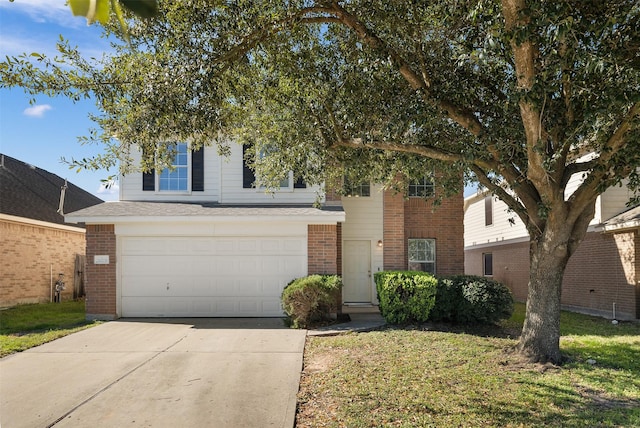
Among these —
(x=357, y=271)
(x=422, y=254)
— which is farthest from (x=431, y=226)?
(x=357, y=271)

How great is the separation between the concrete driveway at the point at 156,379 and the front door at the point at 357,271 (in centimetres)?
431

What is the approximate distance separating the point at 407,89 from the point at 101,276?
9.26 metres

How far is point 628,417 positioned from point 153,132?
23.7 ft

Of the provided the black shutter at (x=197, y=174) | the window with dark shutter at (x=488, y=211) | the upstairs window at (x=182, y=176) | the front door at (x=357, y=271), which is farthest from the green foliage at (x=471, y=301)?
the window with dark shutter at (x=488, y=211)

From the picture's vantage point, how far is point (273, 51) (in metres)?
7.81

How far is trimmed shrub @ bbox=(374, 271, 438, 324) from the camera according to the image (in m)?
10.9

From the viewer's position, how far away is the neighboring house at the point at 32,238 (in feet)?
49.4

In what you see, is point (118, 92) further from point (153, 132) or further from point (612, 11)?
point (612, 11)

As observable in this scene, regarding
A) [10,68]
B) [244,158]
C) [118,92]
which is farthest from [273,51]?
[244,158]

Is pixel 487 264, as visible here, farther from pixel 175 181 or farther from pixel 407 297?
pixel 175 181

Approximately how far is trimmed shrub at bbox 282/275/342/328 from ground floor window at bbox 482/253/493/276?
537 inches

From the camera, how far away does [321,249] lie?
40.5 feet

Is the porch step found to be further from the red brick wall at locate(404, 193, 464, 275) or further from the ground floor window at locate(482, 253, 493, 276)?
the ground floor window at locate(482, 253, 493, 276)

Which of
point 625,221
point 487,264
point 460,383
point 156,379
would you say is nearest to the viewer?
point 460,383
